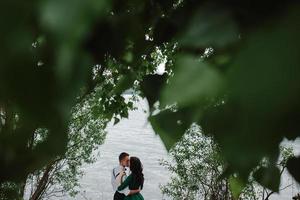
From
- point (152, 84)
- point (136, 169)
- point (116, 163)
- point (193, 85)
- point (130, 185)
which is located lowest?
point (193, 85)

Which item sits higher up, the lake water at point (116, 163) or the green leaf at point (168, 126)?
the lake water at point (116, 163)

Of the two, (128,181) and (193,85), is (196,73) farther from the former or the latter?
(128,181)

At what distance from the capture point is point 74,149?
11391 mm

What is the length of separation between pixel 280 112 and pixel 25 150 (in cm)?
32

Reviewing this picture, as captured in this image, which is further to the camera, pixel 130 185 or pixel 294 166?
pixel 130 185

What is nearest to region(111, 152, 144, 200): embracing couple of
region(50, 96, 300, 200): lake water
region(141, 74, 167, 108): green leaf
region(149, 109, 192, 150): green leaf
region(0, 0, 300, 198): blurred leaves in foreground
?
region(141, 74, 167, 108): green leaf

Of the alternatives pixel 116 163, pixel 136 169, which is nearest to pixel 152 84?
pixel 136 169

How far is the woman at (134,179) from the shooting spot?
22.7 feet

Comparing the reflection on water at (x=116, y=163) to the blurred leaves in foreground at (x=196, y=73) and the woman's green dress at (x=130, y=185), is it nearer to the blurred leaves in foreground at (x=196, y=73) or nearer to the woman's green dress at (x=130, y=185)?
the woman's green dress at (x=130, y=185)

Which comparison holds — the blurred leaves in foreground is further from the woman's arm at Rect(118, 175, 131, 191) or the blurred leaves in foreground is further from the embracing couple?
the woman's arm at Rect(118, 175, 131, 191)

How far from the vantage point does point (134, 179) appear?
23.4ft

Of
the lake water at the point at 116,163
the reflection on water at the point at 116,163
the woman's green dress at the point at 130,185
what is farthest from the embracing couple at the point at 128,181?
the reflection on water at the point at 116,163

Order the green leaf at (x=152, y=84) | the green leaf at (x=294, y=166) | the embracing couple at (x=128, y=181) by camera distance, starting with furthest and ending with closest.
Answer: the embracing couple at (x=128, y=181) → the green leaf at (x=152, y=84) → the green leaf at (x=294, y=166)

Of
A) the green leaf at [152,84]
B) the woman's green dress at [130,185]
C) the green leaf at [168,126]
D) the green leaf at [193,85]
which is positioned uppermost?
the woman's green dress at [130,185]
